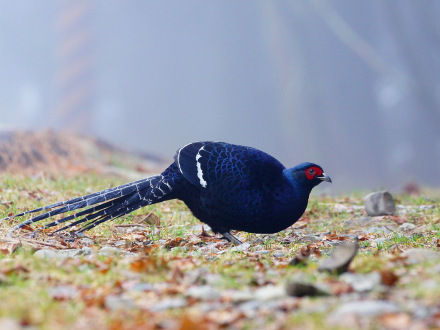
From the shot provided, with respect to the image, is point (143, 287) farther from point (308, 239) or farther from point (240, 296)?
point (308, 239)

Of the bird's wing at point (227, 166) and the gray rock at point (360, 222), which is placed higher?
the bird's wing at point (227, 166)

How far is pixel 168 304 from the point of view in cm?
238

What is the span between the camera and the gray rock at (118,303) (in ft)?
7.71

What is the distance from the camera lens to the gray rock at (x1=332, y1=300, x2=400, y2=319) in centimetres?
211

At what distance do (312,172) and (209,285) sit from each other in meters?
1.96

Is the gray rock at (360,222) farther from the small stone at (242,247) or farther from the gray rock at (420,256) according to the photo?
the gray rock at (420,256)

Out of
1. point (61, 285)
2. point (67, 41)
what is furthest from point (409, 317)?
point (67, 41)

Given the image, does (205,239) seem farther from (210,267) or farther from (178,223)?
(210,267)

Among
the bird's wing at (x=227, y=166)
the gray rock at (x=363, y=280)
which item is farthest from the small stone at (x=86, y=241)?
the gray rock at (x=363, y=280)

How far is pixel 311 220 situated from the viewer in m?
5.97

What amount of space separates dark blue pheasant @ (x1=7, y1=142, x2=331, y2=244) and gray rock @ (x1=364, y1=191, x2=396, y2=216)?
168 cm

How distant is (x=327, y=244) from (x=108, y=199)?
179cm

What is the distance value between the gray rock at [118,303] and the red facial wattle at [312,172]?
7.61ft

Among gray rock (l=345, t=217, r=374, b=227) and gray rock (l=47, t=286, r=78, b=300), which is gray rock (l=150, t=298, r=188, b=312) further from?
gray rock (l=345, t=217, r=374, b=227)
